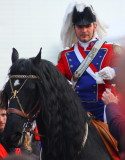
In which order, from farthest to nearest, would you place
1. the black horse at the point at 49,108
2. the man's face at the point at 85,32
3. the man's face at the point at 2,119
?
the man's face at the point at 2,119 → the man's face at the point at 85,32 → the black horse at the point at 49,108

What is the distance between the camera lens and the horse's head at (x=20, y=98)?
3.71 meters

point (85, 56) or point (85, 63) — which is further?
point (85, 56)

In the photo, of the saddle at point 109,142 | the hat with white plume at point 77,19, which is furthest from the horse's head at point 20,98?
the hat with white plume at point 77,19

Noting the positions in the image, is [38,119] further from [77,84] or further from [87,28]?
[87,28]

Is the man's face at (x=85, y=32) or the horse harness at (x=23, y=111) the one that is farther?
the man's face at (x=85, y=32)

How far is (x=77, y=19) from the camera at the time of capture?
4949 mm

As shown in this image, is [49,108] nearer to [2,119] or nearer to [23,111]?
[23,111]

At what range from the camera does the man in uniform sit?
181 inches

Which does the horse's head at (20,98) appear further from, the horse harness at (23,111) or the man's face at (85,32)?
the man's face at (85,32)

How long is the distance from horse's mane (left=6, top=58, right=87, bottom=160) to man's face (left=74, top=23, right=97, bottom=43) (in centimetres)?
100

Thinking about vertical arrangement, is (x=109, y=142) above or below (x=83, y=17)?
below

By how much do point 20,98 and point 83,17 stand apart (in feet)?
4.93

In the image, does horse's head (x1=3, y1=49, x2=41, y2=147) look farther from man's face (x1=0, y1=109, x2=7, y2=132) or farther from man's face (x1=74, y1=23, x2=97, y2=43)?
man's face (x1=0, y1=109, x2=7, y2=132)

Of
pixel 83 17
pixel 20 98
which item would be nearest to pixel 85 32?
pixel 83 17
